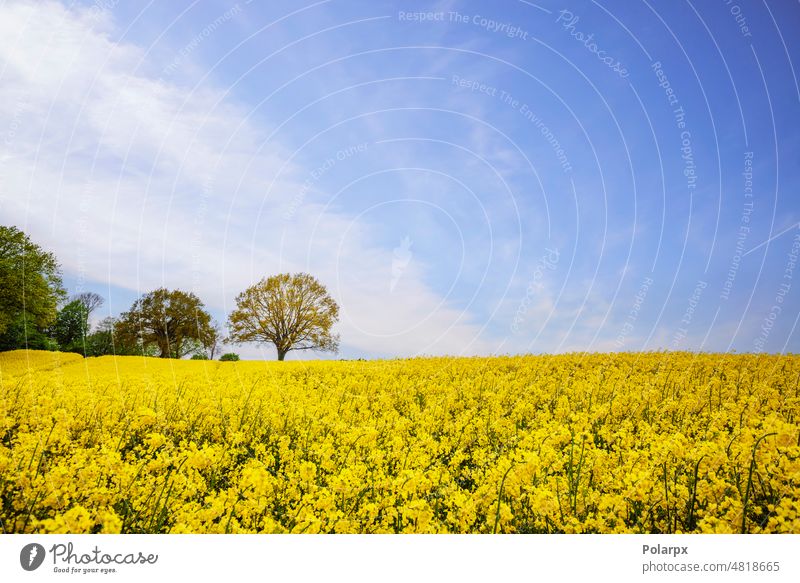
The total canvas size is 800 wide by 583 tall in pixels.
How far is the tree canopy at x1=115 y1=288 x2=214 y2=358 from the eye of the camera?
37.9 meters

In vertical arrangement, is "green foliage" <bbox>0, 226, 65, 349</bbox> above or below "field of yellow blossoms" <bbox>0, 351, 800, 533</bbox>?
above

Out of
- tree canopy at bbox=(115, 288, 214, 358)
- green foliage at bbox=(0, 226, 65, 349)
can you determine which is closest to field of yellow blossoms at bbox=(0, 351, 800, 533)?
green foliage at bbox=(0, 226, 65, 349)

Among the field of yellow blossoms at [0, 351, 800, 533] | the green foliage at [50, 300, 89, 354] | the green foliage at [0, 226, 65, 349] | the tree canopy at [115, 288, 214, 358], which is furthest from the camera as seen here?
the green foliage at [50, 300, 89, 354]

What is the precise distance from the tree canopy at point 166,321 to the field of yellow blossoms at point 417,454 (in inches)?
1046

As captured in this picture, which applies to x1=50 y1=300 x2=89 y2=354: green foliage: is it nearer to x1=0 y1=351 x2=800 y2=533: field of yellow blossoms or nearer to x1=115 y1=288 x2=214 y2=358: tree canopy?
x1=115 y1=288 x2=214 y2=358: tree canopy

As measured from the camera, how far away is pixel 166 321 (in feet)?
129

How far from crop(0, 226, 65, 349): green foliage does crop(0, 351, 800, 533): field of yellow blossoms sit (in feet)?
68.0

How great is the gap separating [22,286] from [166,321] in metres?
12.2

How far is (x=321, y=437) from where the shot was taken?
831 cm

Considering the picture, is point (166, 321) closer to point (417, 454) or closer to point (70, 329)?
point (70, 329)
